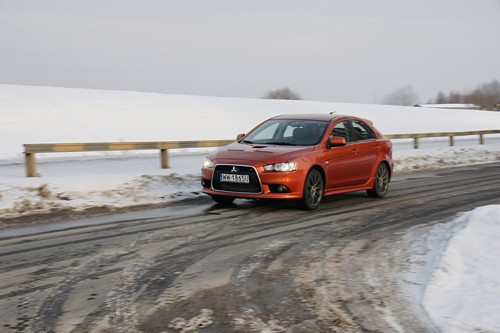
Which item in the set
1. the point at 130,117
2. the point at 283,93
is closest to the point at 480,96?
the point at 283,93

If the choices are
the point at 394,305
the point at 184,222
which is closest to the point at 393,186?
the point at 184,222

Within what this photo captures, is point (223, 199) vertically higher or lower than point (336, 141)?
lower

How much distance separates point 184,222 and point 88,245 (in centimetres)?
198

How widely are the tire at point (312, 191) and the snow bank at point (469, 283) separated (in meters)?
3.36

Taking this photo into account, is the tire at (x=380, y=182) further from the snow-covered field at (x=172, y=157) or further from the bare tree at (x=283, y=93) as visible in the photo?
the bare tree at (x=283, y=93)

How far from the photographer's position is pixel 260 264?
6520 mm

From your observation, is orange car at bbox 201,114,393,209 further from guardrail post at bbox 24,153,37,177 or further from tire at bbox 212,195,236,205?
guardrail post at bbox 24,153,37,177

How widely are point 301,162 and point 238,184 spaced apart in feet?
3.52

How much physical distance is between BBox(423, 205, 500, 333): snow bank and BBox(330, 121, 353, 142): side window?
4.32 metres

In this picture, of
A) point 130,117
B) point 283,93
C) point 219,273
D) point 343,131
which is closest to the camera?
point 219,273

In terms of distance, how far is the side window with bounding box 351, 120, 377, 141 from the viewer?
39.2 feet

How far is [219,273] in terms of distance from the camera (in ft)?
20.2

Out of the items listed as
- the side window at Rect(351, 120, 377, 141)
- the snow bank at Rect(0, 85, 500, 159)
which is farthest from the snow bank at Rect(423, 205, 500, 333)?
the snow bank at Rect(0, 85, 500, 159)

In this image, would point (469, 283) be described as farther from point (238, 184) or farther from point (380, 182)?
point (380, 182)
